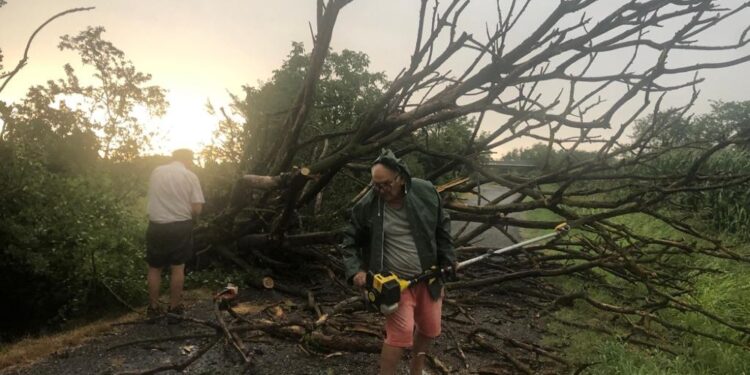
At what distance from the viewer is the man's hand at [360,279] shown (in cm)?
285

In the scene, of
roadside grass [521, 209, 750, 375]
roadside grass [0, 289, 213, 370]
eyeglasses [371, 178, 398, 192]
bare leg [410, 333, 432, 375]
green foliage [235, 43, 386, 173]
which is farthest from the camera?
green foliage [235, 43, 386, 173]

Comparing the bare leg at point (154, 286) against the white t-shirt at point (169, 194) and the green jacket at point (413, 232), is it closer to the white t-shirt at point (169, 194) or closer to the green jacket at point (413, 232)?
the white t-shirt at point (169, 194)

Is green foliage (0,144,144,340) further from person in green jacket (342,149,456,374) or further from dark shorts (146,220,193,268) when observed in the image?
person in green jacket (342,149,456,374)

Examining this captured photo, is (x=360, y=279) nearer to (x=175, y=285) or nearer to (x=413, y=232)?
(x=413, y=232)

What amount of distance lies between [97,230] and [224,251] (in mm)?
1587

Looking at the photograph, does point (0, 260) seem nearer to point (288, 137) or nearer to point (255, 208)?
point (255, 208)

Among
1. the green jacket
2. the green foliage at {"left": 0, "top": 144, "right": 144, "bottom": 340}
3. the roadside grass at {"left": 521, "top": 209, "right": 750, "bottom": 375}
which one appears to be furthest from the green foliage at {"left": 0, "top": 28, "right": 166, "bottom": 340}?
the roadside grass at {"left": 521, "top": 209, "right": 750, "bottom": 375}

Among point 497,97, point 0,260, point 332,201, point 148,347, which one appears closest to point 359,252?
point 148,347

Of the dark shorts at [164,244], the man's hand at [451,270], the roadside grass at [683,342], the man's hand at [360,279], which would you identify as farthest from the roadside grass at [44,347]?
the roadside grass at [683,342]

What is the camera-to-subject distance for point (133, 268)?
5.86 m

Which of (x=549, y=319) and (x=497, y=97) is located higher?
(x=497, y=97)

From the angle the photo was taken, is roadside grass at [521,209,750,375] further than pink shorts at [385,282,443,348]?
Yes

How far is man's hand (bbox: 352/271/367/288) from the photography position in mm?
2846

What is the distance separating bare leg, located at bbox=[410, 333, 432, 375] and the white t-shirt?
2.80 m
